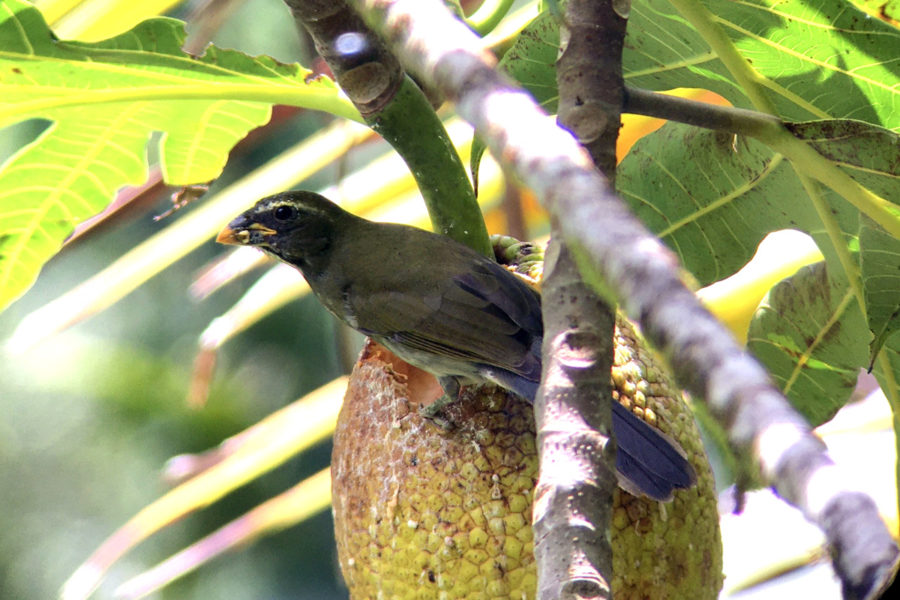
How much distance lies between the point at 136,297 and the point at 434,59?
8.85m

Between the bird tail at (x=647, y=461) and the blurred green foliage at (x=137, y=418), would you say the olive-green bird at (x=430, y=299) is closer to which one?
the bird tail at (x=647, y=461)

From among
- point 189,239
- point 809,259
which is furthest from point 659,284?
point 189,239

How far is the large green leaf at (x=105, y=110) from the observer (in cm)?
117

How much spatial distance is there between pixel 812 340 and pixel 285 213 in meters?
0.76

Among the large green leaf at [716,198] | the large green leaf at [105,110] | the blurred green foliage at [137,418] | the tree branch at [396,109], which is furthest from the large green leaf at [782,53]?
the blurred green foliage at [137,418]

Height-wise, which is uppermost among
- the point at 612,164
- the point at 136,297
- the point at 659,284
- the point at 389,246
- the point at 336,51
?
the point at 136,297

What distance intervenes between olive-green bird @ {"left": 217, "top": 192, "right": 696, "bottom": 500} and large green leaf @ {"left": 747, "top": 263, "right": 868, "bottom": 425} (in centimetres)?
29

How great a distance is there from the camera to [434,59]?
0.51 m

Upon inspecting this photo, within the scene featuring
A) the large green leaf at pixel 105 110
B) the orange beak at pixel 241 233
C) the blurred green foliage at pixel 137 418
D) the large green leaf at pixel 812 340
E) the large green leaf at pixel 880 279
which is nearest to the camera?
the large green leaf at pixel 880 279

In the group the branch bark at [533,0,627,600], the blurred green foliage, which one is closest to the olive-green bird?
the branch bark at [533,0,627,600]

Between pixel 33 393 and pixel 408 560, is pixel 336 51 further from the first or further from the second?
pixel 33 393

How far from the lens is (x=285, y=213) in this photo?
162 centimetres

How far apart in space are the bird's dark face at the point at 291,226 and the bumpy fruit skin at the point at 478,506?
0.52 m

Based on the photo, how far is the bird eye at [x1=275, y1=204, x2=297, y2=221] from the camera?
161cm
